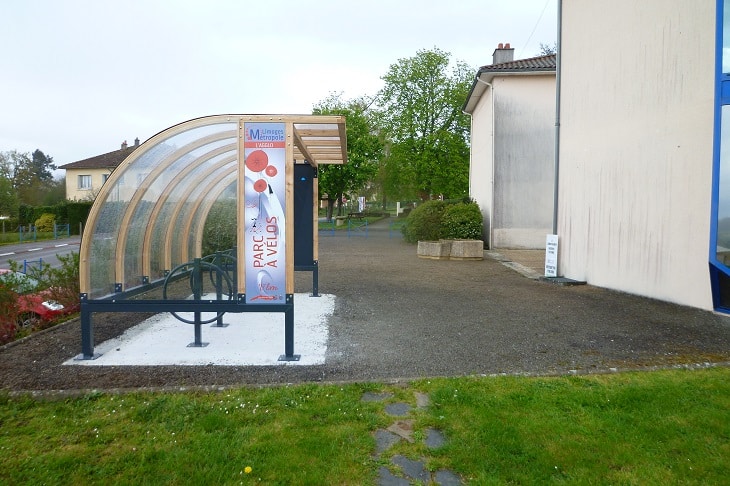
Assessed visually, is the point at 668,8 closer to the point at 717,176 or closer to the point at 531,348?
the point at 717,176

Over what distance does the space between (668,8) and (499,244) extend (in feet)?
37.4

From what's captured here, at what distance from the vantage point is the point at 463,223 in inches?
755

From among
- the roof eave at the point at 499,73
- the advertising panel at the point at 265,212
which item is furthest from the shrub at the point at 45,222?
the advertising panel at the point at 265,212

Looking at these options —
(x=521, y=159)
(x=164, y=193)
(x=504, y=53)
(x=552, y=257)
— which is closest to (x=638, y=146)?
(x=552, y=257)

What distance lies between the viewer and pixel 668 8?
8.42 m

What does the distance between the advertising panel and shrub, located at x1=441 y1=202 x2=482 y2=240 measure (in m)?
14.4

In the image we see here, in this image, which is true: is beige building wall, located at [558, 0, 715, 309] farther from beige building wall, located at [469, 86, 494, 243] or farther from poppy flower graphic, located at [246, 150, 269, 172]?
beige building wall, located at [469, 86, 494, 243]

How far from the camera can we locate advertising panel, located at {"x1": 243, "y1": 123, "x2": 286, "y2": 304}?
534cm

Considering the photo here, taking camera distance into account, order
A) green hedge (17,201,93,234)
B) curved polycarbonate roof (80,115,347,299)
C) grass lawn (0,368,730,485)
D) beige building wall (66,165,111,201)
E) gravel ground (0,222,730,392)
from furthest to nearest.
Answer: beige building wall (66,165,111,201) < green hedge (17,201,93,234) < curved polycarbonate roof (80,115,347,299) < gravel ground (0,222,730,392) < grass lawn (0,368,730,485)

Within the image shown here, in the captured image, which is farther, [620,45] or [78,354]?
[620,45]

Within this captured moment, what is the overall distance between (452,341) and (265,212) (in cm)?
273

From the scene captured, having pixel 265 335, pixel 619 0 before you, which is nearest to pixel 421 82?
pixel 619 0

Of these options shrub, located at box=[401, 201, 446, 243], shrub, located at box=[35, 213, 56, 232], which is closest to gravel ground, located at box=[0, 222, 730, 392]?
shrub, located at box=[401, 201, 446, 243]

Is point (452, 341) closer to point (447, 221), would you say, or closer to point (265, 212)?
point (265, 212)
